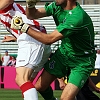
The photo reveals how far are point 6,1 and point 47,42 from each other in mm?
1527

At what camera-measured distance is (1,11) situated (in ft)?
29.2

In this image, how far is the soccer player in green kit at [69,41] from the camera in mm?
7477

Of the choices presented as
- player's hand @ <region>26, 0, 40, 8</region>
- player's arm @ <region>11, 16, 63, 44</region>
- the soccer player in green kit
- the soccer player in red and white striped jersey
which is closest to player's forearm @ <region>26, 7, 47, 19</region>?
the soccer player in green kit

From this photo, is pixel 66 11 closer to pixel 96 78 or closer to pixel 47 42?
pixel 47 42

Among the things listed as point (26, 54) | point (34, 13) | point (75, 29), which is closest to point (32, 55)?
point (26, 54)

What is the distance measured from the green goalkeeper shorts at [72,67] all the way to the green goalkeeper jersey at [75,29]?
9 cm

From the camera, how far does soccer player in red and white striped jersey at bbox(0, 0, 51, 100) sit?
26.1 ft

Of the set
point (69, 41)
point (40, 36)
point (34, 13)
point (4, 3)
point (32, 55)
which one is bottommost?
point (32, 55)

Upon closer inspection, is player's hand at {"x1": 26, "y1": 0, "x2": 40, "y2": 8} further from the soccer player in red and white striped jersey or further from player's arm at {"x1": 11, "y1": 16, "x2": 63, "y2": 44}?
the soccer player in red and white striped jersey

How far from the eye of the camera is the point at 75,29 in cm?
754

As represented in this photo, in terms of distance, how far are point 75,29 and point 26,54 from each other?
1277 mm

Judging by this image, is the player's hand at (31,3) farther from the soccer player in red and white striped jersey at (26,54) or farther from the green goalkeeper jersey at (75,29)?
the soccer player in red and white striped jersey at (26,54)

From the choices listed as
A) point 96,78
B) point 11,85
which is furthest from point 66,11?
point 11,85

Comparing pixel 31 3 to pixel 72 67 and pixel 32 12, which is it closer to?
pixel 32 12
